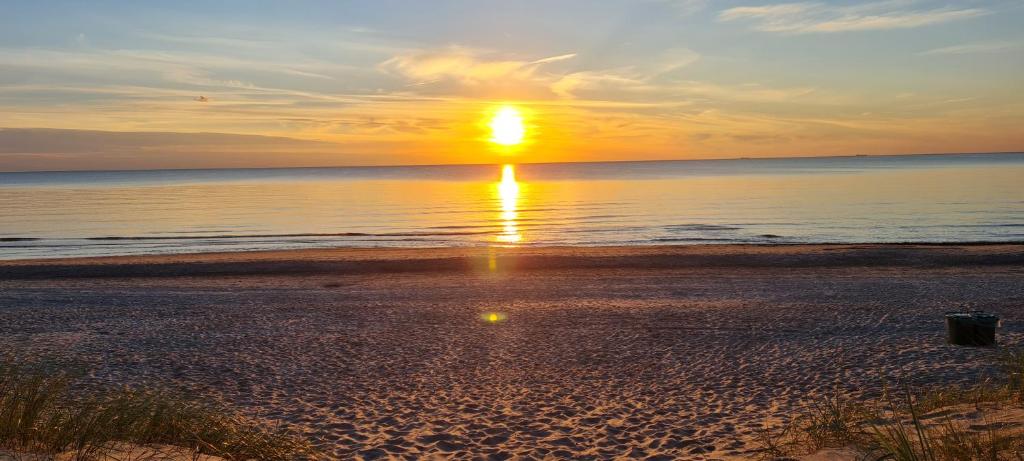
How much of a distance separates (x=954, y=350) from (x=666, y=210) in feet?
138

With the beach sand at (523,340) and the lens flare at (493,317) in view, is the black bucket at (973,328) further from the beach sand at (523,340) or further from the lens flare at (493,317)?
the lens flare at (493,317)

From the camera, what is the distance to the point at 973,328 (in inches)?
465

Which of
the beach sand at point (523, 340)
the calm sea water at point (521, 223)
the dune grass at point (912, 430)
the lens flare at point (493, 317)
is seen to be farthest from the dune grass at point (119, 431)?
the calm sea water at point (521, 223)

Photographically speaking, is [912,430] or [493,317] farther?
[493,317]

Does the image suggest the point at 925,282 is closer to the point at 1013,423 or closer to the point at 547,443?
the point at 1013,423

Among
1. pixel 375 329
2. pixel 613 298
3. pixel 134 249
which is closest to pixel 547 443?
pixel 375 329

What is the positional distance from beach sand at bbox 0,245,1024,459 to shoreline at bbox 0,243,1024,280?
21cm

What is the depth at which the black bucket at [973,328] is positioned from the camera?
1173 cm

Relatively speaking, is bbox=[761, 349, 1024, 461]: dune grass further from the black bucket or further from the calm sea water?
the calm sea water

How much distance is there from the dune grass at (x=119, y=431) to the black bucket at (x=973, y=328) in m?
10.3

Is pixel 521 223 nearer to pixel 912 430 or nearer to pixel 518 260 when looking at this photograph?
pixel 518 260

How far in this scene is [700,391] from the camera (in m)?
9.84

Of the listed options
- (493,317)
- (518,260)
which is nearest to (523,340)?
(493,317)

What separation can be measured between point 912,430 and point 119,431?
7459 millimetres
